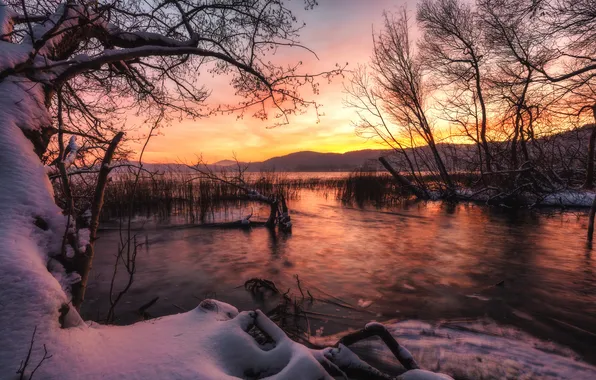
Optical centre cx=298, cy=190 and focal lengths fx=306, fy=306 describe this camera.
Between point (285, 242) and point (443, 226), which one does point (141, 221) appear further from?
point (443, 226)

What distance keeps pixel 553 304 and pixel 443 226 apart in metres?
6.65

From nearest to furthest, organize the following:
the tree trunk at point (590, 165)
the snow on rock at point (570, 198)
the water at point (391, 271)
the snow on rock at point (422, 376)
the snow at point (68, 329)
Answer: the snow at point (68, 329)
the snow on rock at point (422, 376)
the water at point (391, 271)
the tree trunk at point (590, 165)
the snow on rock at point (570, 198)

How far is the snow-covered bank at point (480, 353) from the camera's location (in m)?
2.84

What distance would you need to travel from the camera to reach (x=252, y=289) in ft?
16.1

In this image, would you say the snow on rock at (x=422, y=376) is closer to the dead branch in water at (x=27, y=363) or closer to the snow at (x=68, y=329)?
the snow at (x=68, y=329)

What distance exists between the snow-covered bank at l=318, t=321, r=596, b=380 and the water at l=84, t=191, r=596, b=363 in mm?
264

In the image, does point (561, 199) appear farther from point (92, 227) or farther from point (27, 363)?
point (27, 363)

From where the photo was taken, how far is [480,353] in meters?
3.13

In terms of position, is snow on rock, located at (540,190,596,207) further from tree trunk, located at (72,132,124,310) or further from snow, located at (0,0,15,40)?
snow, located at (0,0,15,40)

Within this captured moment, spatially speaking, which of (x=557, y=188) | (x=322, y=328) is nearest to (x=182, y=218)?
(x=322, y=328)

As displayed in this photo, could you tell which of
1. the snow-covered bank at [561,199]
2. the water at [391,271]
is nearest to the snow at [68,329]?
the water at [391,271]

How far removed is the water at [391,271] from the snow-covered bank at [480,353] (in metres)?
0.26

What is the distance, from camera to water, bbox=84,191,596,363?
420cm

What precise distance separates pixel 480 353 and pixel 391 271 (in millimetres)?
3055
